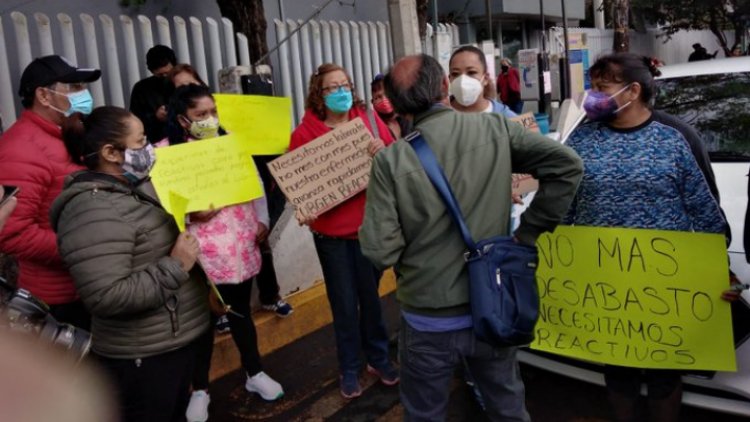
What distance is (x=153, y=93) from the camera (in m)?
5.00

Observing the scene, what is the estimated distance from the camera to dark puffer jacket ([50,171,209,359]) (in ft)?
7.76

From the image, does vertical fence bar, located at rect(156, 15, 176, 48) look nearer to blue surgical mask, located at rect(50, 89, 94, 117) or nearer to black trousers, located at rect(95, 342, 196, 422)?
blue surgical mask, located at rect(50, 89, 94, 117)

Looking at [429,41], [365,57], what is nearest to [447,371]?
[365,57]

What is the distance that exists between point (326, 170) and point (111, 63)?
8.99 feet

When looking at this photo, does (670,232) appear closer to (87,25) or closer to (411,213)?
(411,213)

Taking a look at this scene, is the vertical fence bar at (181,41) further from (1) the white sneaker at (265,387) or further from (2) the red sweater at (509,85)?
(2) the red sweater at (509,85)

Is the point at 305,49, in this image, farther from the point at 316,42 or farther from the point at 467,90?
the point at 467,90

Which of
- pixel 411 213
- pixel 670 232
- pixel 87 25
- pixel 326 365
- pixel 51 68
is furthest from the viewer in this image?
pixel 87 25

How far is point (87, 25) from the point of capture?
532cm

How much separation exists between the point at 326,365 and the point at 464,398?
1020mm

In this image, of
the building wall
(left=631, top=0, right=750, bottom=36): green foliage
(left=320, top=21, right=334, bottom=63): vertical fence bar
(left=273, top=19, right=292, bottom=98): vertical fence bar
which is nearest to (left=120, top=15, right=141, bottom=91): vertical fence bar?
(left=273, top=19, right=292, bottom=98): vertical fence bar

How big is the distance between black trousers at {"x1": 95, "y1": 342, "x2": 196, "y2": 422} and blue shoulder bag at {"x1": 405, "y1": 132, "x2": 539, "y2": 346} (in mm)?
1129

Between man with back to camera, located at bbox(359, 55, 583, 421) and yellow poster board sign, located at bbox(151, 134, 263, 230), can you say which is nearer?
man with back to camera, located at bbox(359, 55, 583, 421)

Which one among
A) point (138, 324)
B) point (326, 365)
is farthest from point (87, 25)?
point (138, 324)
